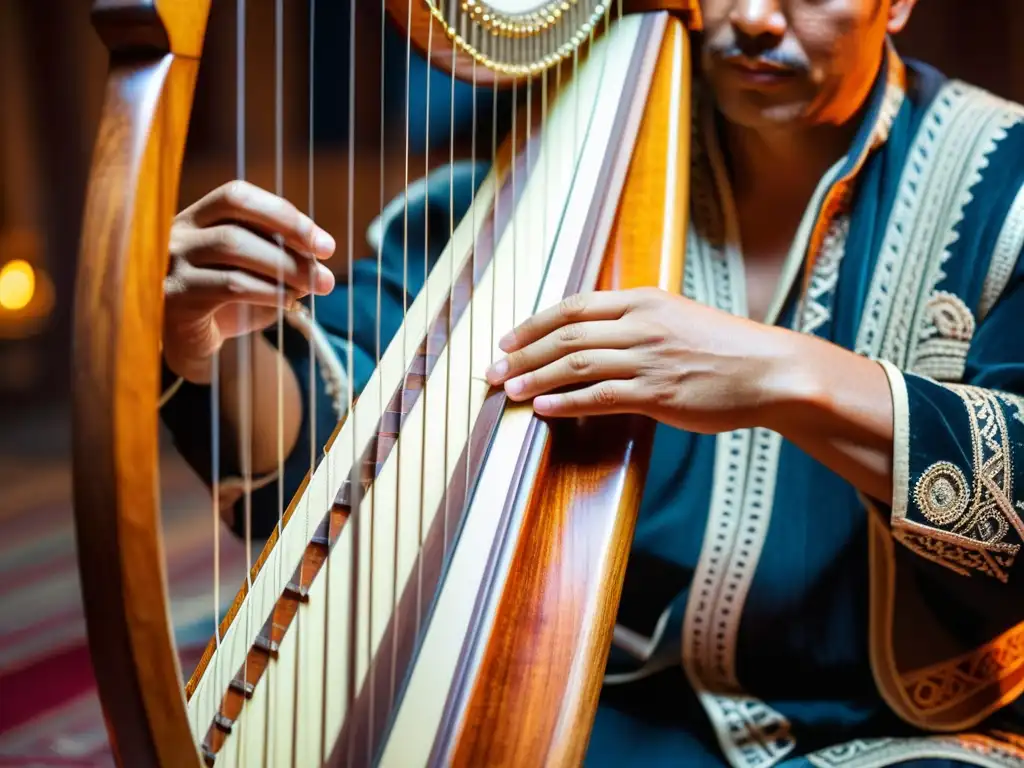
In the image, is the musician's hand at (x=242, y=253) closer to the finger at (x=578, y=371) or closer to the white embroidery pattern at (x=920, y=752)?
the finger at (x=578, y=371)

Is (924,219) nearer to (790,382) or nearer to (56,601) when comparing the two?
(790,382)

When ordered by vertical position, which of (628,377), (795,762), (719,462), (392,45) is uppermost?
(392,45)

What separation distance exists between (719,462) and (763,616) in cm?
16

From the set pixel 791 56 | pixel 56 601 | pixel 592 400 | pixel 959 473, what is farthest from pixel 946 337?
pixel 56 601

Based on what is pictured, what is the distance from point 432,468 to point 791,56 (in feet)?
1.72

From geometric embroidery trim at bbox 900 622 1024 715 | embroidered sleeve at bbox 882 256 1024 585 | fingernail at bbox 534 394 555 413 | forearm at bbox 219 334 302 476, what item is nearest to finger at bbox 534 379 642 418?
fingernail at bbox 534 394 555 413

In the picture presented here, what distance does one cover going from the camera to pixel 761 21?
37.4 inches

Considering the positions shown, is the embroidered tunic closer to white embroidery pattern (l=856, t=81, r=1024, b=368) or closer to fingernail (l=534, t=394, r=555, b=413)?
white embroidery pattern (l=856, t=81, r=1024, b=368)

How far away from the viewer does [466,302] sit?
899mm

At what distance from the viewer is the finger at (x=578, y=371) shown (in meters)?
0.77

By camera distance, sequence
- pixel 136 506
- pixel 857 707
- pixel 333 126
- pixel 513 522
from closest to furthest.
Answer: pixel 136 506
pixel 513 522
pixel 857 707
pixel 333 126

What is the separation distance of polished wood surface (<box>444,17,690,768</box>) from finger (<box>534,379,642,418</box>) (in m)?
0.02

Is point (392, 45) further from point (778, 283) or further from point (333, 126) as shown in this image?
point (333, 126)

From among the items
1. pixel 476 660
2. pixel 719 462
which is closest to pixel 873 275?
pixel 719 462
